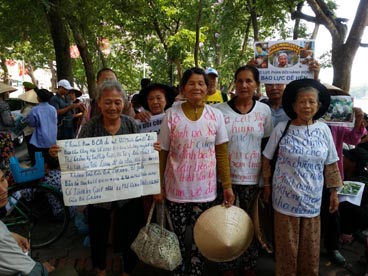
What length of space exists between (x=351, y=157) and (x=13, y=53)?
23.2 meters

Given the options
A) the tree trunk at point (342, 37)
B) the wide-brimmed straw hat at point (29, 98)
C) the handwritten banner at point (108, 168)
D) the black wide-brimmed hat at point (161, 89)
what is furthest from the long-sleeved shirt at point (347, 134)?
the wide-brimmed straw hat at point (29, 98)

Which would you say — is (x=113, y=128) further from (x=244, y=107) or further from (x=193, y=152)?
(x=244, y=107)

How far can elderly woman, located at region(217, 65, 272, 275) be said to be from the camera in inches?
113

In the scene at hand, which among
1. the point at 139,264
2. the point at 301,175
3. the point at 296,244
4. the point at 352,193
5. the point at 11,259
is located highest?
the point at 301,175

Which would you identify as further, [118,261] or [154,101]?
[118,261]

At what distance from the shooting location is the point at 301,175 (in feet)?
8.82

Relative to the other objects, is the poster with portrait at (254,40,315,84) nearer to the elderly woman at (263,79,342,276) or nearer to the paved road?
the elderly woman at (263,79,342,276)

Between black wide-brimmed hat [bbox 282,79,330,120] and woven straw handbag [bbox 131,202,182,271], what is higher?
black wide-brimmed hat [bbox 282,79,330,120]

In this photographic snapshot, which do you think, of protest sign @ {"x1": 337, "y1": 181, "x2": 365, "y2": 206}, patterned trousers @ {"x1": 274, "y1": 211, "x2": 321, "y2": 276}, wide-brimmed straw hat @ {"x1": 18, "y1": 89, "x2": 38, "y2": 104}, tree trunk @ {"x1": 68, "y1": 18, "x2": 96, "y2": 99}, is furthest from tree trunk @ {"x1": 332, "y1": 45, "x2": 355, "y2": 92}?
tree trunk @ {"x1": 68, "y1": 18, "x2": 96, "y2": 99}

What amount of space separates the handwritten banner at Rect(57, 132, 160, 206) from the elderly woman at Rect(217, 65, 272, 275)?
68 centimetres

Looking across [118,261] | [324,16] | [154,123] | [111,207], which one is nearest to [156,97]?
[154,123]

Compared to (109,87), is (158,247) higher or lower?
lower

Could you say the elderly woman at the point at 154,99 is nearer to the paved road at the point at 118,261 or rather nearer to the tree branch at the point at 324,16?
the paved road at the point at 118,261

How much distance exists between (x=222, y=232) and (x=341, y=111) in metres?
1.57
